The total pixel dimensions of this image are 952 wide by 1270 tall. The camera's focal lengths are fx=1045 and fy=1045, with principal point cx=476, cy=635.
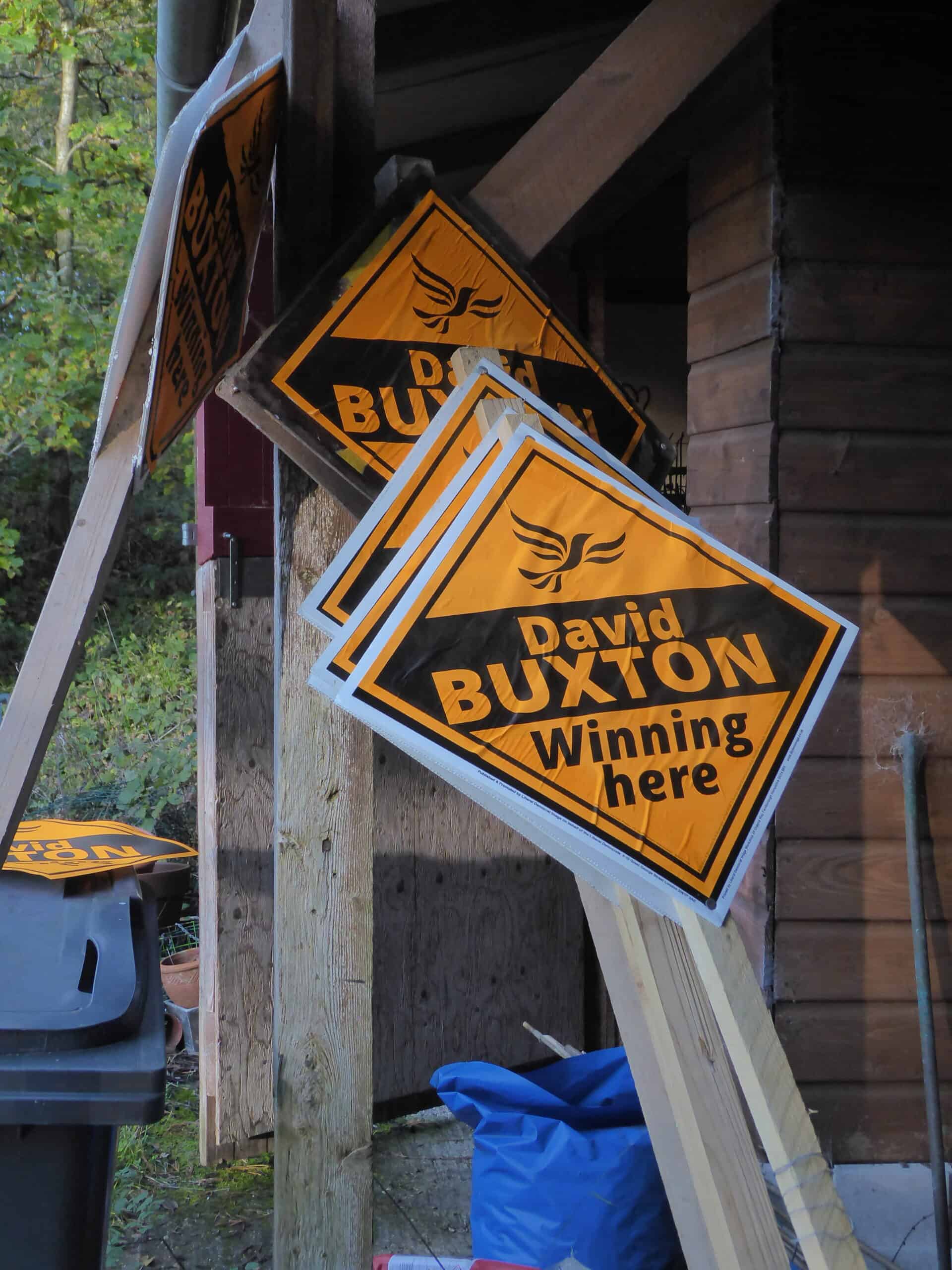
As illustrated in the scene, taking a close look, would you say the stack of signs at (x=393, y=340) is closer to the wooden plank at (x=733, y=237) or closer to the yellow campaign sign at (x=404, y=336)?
the yellow campaign sign at (x=404, y=336)

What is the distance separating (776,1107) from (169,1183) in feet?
9.54

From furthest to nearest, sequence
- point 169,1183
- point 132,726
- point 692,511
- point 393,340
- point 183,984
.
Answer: point 132,726, point 183,984, point 169,1183, point 692,511, point 393,340

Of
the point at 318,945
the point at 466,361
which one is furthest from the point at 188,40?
the point at 318,945

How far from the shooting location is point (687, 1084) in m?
1.32

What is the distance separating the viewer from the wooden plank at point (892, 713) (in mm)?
2609

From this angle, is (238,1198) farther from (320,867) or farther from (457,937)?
(320,867)

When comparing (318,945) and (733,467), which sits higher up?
(733,467)

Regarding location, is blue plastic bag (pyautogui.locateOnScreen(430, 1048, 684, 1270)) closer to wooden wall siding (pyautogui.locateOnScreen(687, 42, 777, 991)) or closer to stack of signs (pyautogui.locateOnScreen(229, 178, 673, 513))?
wooden wall siding (pyautogui.locateOnScreen(687, 42, 777, 991))

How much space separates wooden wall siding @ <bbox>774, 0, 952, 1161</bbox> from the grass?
1.82 m

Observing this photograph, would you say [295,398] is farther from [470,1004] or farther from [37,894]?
[470,1004]

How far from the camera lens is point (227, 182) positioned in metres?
1.70

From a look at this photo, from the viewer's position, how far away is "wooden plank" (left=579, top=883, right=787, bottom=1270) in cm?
128

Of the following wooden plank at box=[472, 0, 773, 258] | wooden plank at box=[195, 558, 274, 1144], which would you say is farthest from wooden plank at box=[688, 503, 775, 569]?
wooden plank at box=[195, 558, 274, 1144]

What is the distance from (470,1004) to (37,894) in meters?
1.99
